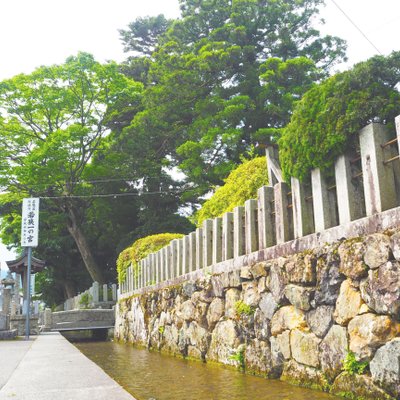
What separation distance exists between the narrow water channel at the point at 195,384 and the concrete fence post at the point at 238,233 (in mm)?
1533

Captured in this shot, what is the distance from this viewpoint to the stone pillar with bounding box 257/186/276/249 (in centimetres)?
542

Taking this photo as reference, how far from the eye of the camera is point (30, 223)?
13.3m

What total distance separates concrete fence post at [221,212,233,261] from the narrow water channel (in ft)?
5.05

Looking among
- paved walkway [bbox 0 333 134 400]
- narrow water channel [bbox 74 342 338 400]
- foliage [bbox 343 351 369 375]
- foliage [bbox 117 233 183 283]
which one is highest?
foliage [bbox 117 233 183 283]

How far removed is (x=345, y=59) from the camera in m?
23.5

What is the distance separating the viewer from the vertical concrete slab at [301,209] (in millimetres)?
4750

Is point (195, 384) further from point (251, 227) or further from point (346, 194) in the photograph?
point (346, 194)

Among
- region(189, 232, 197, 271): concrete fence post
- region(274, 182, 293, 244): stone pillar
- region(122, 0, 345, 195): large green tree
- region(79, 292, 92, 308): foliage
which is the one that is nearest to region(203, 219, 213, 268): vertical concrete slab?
region(189, 232, 197, 271): concrete fence post

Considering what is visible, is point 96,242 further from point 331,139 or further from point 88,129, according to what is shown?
point 331,139

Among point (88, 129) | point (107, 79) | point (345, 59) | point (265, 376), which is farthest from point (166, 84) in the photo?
point (265, 376)

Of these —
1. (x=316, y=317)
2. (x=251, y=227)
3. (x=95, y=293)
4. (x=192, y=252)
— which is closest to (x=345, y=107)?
(x=316, y=317)

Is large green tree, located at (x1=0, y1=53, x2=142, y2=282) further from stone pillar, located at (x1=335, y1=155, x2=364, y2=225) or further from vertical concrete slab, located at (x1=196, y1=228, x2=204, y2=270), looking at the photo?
stone pillar, located at (x1=335, y1=155, x2=364, y2=225)

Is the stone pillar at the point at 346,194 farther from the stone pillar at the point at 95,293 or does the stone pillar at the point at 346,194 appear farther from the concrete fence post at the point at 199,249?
the stone pillar at the point at 95,293

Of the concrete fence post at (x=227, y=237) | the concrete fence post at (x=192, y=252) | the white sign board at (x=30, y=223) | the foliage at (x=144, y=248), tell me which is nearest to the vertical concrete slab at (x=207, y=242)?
the concrete fence post at (x=227, y=237)
